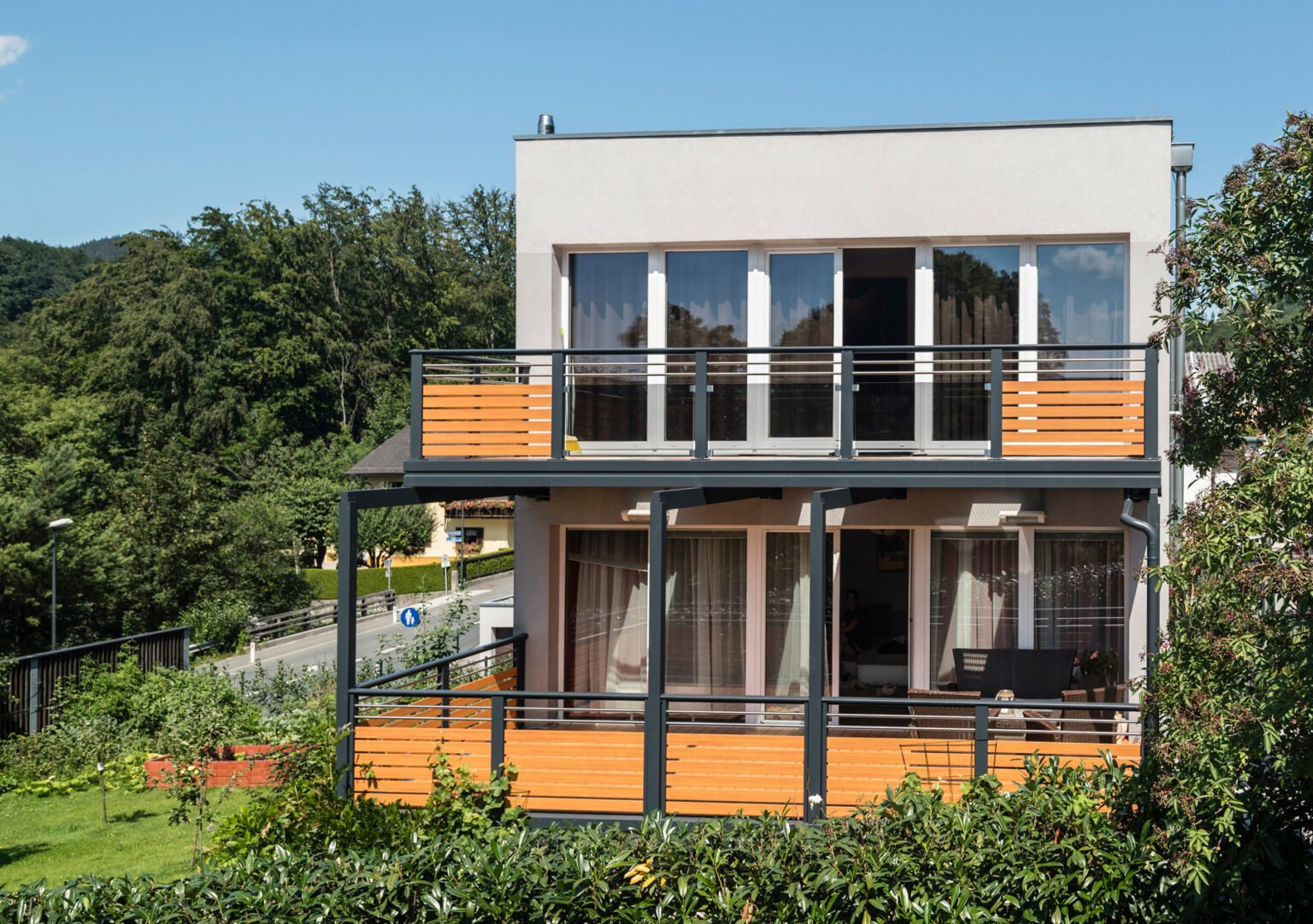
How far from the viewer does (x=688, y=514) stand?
13.1 m

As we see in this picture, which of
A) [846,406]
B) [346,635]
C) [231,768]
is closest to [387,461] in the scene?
[231,768]

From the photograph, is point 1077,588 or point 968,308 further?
point 968,308

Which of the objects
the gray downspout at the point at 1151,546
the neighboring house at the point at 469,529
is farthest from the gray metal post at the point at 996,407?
the neighboring house at the point at 469,529

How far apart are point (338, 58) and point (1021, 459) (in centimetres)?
3609

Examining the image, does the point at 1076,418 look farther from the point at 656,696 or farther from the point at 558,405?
the point at 558,405

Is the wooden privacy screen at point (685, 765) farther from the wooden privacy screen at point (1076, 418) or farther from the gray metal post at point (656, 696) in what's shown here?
the wooden privacy screen at point (1076, 418)

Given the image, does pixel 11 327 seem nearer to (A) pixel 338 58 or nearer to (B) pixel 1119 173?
(A) pixel 338 58

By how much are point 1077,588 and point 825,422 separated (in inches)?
122

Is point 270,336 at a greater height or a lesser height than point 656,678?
greater

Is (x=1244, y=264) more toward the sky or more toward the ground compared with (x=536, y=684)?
more toward the sky

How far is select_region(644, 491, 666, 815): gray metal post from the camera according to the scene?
10031 mm

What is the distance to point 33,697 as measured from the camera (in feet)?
64.2

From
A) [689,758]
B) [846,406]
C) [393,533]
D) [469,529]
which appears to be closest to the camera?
[689,758]

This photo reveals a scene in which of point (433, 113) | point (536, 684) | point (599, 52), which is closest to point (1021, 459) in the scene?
point (536, 684)
